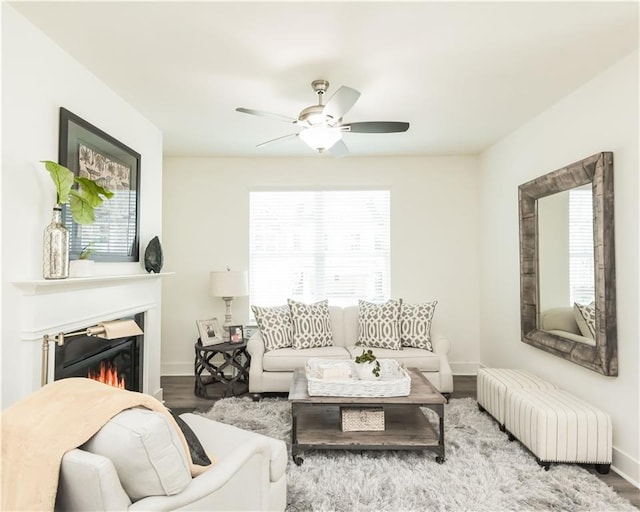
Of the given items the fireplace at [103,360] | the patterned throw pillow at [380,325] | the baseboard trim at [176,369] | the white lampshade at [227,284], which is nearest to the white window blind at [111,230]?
the fireplace at [103,360]

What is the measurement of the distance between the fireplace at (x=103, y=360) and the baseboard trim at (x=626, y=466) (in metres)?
3.55

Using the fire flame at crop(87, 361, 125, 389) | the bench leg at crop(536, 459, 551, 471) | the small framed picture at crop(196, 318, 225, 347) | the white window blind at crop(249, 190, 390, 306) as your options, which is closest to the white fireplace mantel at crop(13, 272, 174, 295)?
the fire flame at crop(87, 361, 125, 389)

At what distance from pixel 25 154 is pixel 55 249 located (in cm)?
53

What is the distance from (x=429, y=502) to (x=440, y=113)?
296 centimetres

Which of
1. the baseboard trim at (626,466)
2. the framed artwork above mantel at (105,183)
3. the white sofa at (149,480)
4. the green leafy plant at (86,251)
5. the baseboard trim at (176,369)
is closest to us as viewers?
the white sofa at (149,480)

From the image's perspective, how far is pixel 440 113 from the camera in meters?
3.46

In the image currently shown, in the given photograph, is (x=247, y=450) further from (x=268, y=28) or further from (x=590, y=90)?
(x=590, y=90)

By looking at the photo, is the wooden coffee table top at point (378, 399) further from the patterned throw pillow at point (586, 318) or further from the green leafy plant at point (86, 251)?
the green leafy plant at point (86, 251)

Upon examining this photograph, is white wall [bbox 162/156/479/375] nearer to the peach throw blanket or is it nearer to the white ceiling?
the white ceiling

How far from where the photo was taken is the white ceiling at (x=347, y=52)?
2.03 meters

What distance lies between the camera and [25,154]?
2.11m

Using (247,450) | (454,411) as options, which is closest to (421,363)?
(454,411)

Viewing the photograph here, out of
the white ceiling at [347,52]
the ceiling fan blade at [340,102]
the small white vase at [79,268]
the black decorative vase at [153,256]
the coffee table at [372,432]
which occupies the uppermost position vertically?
the white ceiling at [347,52]

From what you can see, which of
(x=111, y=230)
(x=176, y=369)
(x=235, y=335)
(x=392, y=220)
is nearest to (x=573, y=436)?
(x=392, y=220)
